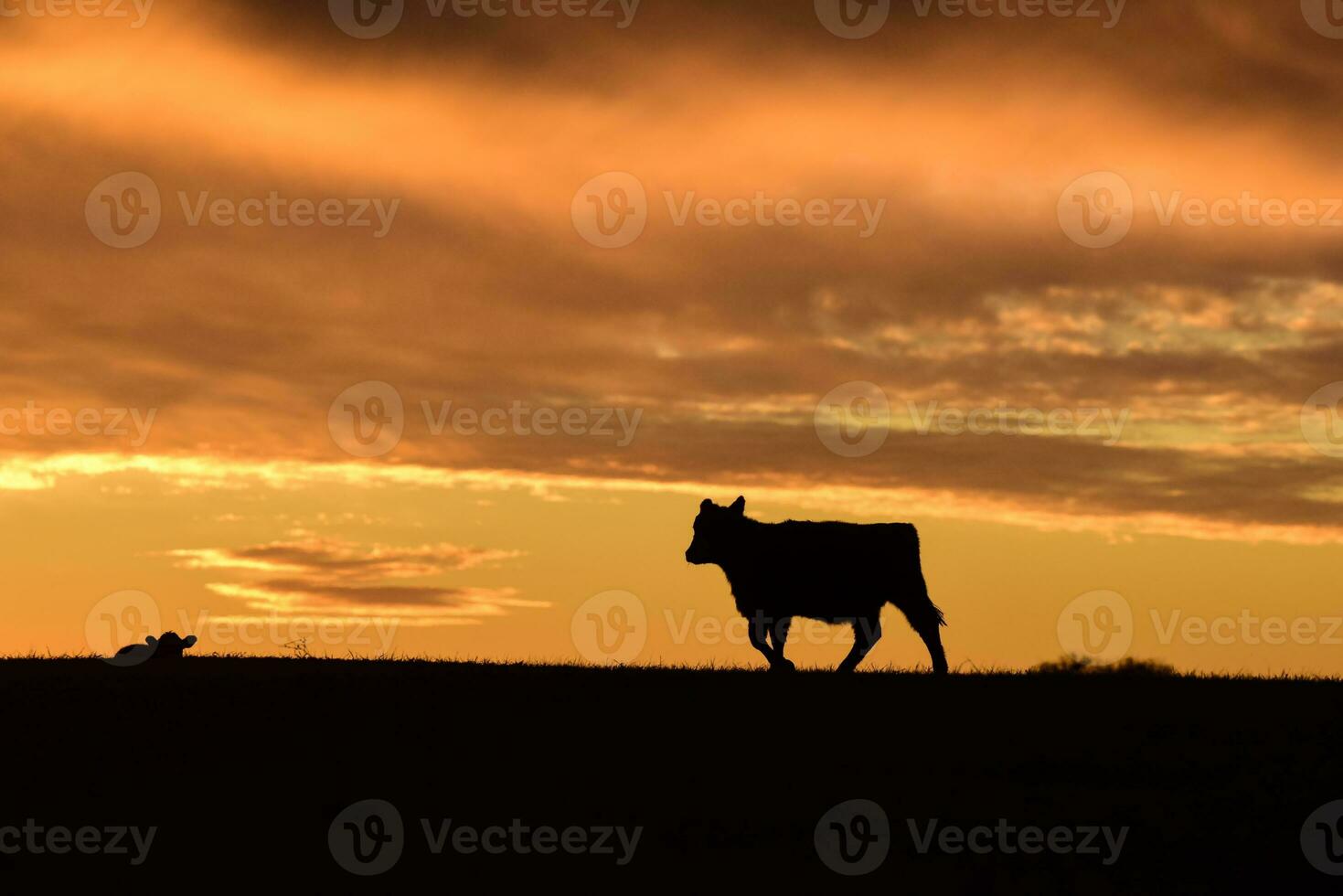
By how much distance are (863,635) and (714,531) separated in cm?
319

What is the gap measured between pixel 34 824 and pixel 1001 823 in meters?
8.72

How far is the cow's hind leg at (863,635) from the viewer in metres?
24.6

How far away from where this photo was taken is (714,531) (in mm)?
26484

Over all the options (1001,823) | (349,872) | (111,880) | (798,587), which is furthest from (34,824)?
(798,587)

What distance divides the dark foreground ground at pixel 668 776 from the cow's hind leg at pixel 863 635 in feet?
11.2

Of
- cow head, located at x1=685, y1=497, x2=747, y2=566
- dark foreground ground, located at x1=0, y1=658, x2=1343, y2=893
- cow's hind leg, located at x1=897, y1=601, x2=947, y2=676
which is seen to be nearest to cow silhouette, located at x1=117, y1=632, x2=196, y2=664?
dark foreground ground, located at x1=0, y1=658, x2=1343, y2=893

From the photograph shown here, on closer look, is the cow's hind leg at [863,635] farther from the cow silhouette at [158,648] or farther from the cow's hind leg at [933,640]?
the cow silhouette at [158,648]

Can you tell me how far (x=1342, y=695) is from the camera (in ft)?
66.8

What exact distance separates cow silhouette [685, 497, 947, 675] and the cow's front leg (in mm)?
14

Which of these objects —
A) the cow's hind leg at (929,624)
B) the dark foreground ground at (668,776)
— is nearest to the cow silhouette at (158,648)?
the dark foreground ground at (668,776)

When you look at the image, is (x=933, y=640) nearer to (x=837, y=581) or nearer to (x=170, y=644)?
(x=837, y=581)

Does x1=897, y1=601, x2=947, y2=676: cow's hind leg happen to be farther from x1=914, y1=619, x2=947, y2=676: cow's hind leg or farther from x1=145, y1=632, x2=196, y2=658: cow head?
x1=145, y1=632, x2=196, y2=658: cow head

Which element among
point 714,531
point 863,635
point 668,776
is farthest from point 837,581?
point 668,776

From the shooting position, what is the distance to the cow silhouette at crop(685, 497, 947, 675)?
25.0m
